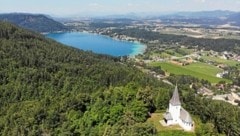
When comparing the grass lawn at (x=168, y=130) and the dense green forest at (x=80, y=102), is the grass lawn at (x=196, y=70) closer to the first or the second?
the dense green forest at (x=80, y=102)

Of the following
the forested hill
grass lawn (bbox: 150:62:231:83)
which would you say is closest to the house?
grass lawn (bbox: 150:62:231:83)

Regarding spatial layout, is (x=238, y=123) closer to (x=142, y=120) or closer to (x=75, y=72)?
(x=142, y=120)

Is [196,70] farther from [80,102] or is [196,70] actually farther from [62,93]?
[80,102]

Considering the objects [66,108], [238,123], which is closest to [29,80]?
[66,108]

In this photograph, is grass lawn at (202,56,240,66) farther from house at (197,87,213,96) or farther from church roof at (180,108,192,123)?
church roof at (180,108,192,123)

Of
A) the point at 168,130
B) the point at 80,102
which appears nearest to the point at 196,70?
the point at 80,102

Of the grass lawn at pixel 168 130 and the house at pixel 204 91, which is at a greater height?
the grass lawn at pixel 168 130

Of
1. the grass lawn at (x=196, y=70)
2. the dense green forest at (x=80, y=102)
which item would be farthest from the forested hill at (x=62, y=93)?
the grass lawn at (x=196, y=70)

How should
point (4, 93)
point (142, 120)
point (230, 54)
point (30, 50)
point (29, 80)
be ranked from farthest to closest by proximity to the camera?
point (230, 54), point (30, 50), point (29, 80), point (4, 93), point (142, 120)
